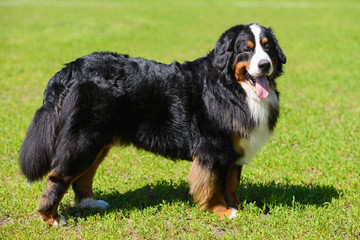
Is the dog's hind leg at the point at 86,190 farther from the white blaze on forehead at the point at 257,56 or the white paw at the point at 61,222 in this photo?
the white blaze on forehead at the point at 257,56

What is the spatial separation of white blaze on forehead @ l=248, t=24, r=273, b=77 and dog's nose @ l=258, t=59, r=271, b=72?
0.09ft

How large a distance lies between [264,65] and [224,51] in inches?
18.0

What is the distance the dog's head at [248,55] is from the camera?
4.09 m

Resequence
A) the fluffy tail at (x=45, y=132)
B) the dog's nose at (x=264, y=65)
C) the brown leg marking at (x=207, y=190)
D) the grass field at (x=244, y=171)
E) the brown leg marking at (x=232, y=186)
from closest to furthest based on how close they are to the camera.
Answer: the dog's nose at (x=264, y=65), the fluffy tail at (x=45, y=132), the grass field at (x=244, y=171), the brown leg marking at (x=207, y=190), the brown leg marking at (x=232, y=186)

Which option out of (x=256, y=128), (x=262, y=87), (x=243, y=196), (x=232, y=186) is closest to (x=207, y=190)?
(x=232, y=186)

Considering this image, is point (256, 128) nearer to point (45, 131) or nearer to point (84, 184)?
point (84, 184)

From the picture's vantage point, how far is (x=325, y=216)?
4.30 meters

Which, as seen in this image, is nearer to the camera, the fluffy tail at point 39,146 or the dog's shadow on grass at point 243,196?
the fluffy tail at point 39,146

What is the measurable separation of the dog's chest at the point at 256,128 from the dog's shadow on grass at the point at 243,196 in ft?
1.99

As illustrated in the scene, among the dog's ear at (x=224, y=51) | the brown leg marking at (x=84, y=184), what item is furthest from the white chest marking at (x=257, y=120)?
the brown leg marking at (x=84, y=184)

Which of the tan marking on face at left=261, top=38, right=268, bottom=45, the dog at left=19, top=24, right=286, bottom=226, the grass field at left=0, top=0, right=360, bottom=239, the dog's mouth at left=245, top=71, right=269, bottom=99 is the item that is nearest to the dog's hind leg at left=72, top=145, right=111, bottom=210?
the grass field at left=0, top=0, right=360, bottom=239

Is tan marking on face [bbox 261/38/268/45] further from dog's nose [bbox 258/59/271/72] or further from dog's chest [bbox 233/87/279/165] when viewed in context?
dog's chest [bbox 233/87/279/165]

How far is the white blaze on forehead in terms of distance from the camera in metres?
4.02

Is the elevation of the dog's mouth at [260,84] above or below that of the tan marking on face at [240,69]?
below
